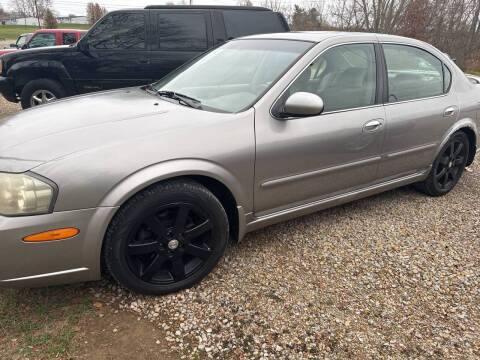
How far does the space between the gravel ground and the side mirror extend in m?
1.08

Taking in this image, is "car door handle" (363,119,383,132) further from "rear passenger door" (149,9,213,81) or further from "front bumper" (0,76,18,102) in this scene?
"front bumper" (0,76,18,102)

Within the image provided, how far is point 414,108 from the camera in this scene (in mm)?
3166

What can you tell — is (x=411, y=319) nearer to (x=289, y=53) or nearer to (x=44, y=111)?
(x=289, y=53)

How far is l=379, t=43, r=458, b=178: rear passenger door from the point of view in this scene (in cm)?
307

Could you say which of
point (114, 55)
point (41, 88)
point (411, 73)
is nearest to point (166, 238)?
point (411, 73)

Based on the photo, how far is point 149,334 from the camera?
1.95m

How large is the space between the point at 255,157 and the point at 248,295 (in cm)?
87

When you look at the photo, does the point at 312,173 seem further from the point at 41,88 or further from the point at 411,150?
the point at 41,88

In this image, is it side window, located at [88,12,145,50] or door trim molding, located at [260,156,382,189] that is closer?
door trim molding, located at [260,156,382,189]

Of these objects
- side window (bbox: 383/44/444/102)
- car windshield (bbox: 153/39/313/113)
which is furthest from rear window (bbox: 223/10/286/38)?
side window (bbox: 383/44/444/102)

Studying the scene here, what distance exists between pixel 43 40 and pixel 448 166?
9.84 m

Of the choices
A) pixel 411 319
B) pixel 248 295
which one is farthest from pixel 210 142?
pixel 411 319

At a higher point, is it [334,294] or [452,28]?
[452,28]

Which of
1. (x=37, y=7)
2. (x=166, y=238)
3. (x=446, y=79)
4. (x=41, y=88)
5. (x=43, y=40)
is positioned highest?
(x=37, y=7)
